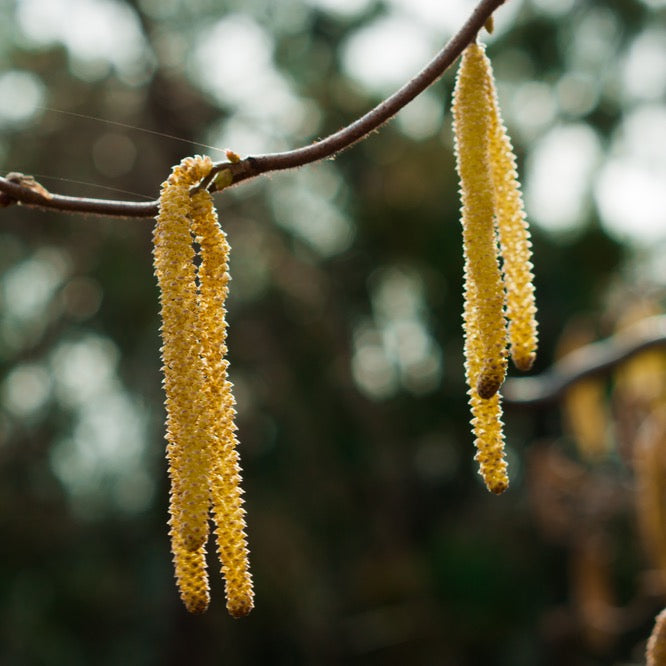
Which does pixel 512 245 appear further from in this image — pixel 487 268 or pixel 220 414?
pixel 220 414

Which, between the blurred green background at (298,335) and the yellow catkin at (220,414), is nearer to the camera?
the yellow catkin at (220,414)

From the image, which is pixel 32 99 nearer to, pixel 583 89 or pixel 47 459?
pixel 47 459

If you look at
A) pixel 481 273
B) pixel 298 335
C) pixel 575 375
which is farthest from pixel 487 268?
pixel 298 335

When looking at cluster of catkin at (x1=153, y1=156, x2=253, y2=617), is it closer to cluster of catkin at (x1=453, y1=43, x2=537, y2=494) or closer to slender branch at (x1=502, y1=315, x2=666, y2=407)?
cluster of catkin at (x1=453, y1=43, x2=537, y2=494)

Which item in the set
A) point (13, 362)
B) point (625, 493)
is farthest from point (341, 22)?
point (625, 493)

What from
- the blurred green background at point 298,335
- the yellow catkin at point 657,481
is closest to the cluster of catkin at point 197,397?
the yellow catkin at point 657,481

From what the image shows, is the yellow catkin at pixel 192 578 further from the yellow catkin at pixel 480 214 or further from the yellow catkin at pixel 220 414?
the yellow catkin at pixel 480 214

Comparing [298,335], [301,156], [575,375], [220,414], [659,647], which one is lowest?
[659,647]
